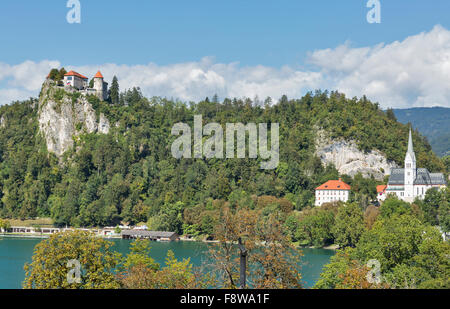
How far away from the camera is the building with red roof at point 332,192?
70.4 meters

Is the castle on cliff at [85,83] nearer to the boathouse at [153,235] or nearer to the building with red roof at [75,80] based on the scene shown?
the building with red roof at [75,80]

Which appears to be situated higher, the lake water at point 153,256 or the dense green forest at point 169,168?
the dense green forest at point 169,168

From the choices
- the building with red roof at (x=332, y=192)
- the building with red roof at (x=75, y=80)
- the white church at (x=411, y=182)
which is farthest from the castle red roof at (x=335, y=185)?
the building with red roof at (x=75, y=80)

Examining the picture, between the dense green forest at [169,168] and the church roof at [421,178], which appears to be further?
the dense green forest at [169,168]

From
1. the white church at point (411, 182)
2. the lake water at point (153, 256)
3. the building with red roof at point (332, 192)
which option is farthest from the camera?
the building with red roof at point (332, 192)

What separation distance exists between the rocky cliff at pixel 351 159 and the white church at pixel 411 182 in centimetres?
989

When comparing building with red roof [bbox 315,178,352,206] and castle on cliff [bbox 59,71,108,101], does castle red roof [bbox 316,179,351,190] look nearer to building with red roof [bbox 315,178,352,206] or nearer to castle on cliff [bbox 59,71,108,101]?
building with red roof [bbox 315,178,352,206]

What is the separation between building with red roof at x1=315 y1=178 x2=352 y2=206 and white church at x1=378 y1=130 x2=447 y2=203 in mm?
5274

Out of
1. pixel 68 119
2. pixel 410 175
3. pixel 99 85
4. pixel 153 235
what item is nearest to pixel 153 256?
pixel 153 235

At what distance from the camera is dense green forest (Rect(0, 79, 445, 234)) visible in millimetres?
75250

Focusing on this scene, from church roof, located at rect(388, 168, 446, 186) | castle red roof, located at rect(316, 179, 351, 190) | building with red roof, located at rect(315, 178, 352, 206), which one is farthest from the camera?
castle red roof, located at rect(316, 179, 351, 190)

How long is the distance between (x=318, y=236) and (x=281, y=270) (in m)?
45.4

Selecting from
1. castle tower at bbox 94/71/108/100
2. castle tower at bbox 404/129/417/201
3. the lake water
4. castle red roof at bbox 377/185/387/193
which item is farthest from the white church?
castle tower at bbox 94/71/108/100
